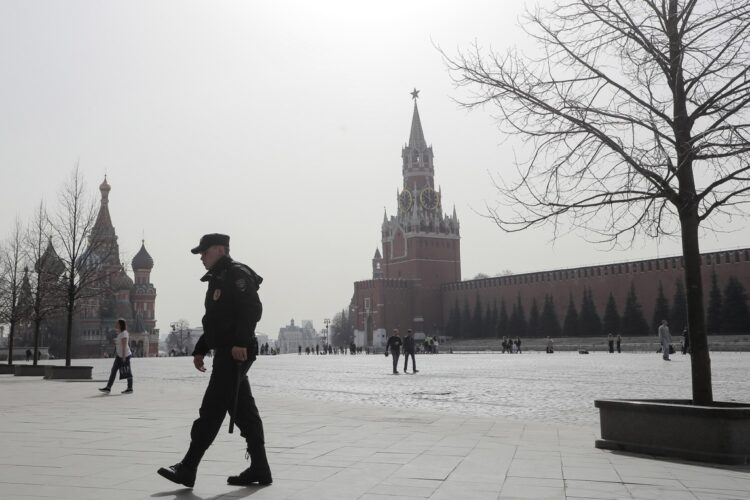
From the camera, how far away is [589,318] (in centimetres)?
5922

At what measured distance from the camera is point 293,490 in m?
4.13

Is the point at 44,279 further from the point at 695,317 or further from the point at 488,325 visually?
the point at 488,325

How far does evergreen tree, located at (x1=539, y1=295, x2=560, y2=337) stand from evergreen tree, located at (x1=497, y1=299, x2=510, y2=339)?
13.9 feet

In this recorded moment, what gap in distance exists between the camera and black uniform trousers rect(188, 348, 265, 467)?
171 inches

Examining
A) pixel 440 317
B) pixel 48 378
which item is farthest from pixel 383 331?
pixel 48 378

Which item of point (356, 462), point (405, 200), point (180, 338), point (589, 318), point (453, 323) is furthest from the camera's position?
point (180, 338)

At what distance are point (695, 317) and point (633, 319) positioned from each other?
5265 cm

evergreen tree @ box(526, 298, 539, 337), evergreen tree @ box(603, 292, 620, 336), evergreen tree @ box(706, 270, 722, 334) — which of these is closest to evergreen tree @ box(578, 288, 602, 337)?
evergreen tree @ box(603, 292, 620, 336)

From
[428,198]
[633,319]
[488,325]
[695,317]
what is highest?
[428,198]

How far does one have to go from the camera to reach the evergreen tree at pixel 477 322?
7169cm

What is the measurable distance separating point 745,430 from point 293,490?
348cm

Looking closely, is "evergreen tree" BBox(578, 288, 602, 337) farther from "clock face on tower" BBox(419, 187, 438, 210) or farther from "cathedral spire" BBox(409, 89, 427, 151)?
"cathedral spire" BBox(409, 89, 427, 151)

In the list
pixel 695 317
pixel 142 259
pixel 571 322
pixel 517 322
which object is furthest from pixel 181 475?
pixel 142 259

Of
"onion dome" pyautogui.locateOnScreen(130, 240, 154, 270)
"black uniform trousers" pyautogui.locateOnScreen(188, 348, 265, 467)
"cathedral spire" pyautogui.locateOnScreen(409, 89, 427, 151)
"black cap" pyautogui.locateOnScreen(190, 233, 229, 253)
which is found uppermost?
"cathedral spire" pyautogui.locateOnScreen(409, 89, 427, 151)
